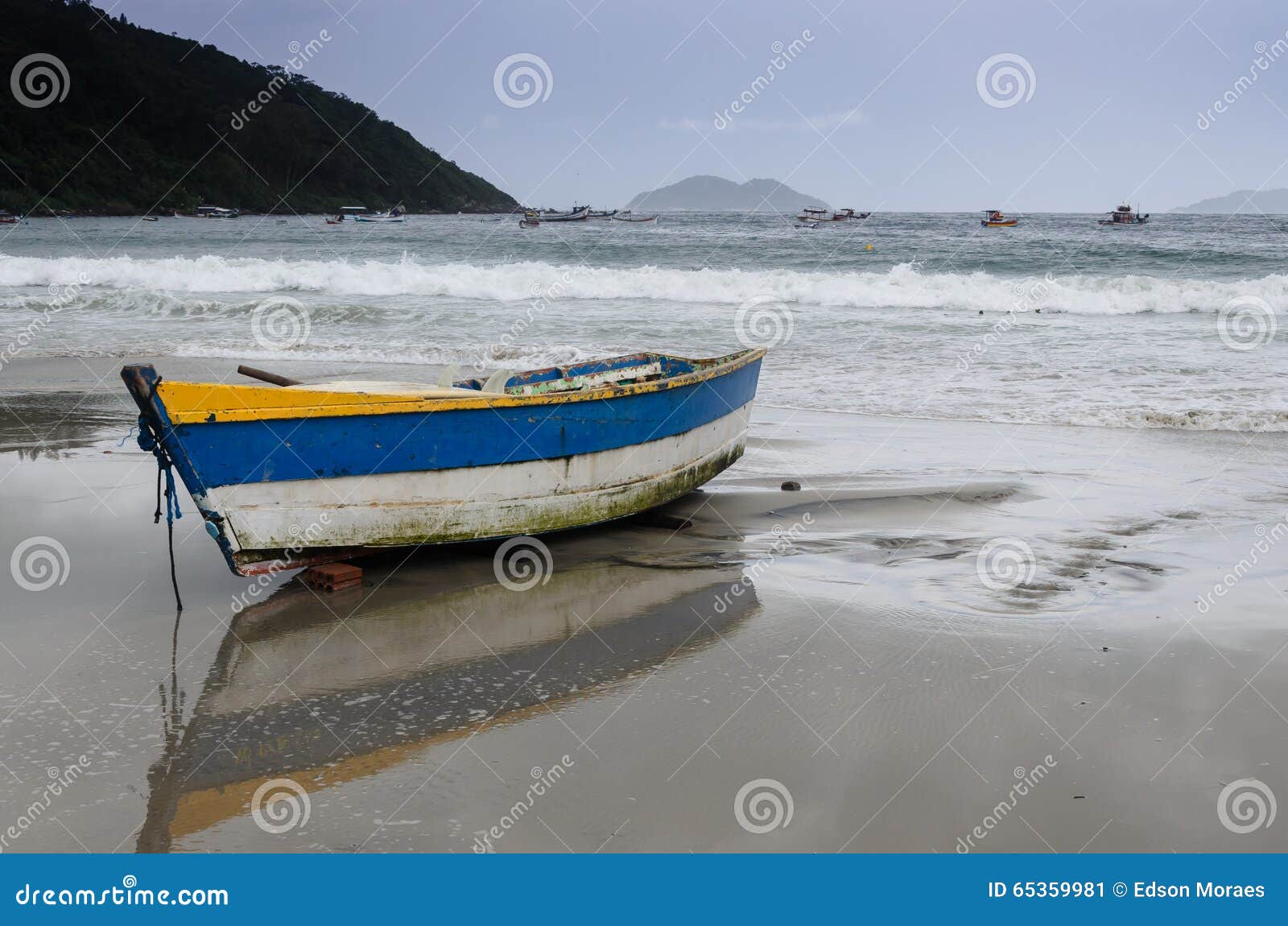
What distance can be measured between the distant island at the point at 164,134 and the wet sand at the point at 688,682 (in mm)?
69990

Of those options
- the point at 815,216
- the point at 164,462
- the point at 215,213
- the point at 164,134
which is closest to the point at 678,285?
the point at 164,462

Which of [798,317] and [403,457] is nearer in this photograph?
[403,457]

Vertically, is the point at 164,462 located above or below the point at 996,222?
below

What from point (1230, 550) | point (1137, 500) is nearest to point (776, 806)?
point (1230, 550)

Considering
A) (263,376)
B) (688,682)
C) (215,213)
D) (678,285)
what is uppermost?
(215,213)

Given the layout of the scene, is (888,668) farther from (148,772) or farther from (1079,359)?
(1079,359)

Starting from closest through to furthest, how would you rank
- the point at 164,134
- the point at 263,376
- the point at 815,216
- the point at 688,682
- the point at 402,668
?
the point at 688,682, the point at 402,668, the point at 263,376, the point at 815,216, the point at 164,134

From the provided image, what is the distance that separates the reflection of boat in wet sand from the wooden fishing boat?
34 centimetres

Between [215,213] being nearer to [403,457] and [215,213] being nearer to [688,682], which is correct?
[403,457]

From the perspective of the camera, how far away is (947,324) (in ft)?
59.6

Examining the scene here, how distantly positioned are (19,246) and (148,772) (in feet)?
137

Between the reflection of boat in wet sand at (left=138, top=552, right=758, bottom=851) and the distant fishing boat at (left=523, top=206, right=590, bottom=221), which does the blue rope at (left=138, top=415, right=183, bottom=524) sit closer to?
the reflection of boat in wet sand at (left=138, top=552, right=758, bottom=851)

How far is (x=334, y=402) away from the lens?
5898 millimetres

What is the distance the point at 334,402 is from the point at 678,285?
1874 centimetres
